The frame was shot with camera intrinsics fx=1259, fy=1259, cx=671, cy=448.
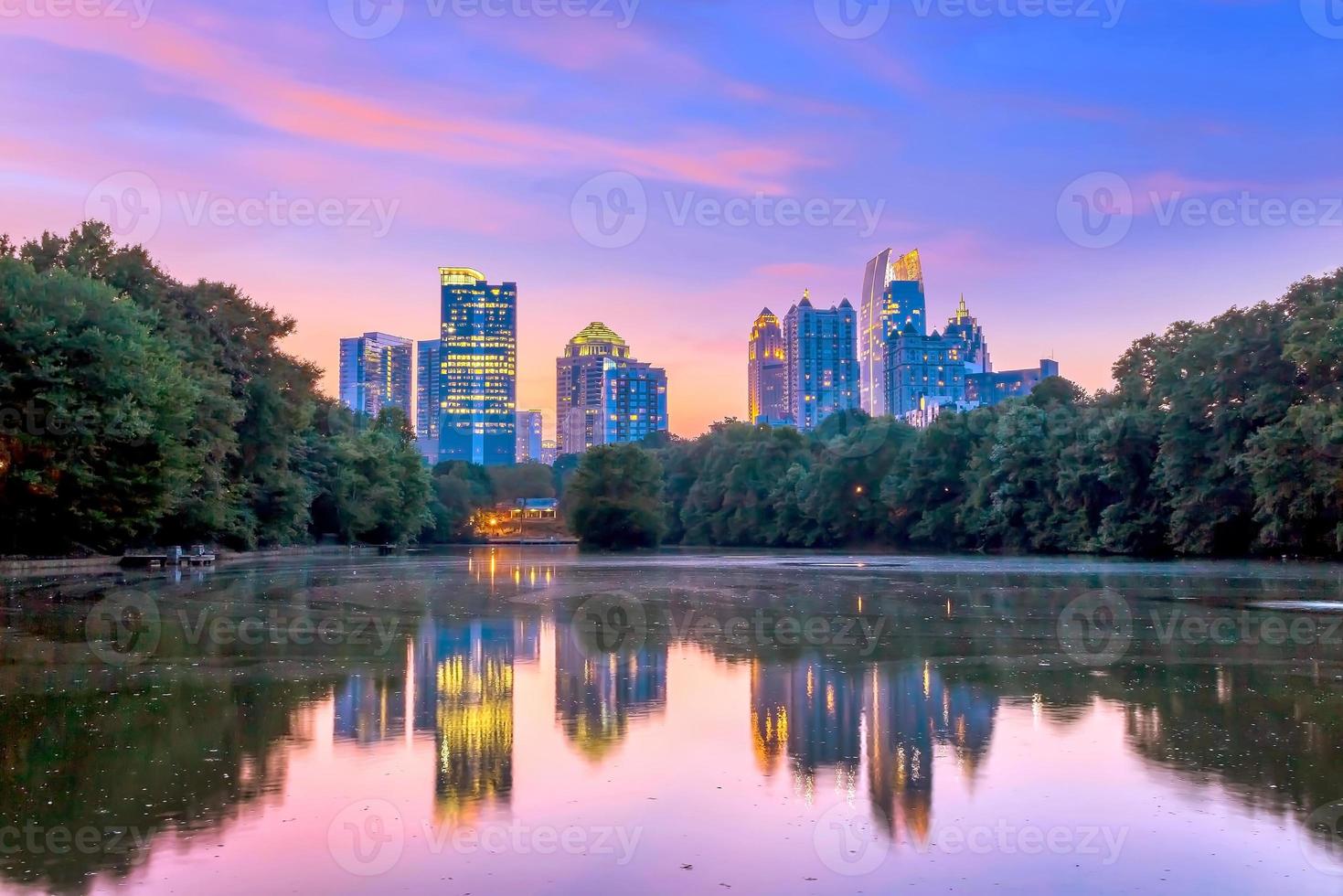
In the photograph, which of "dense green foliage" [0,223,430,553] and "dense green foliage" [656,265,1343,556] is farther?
"dense green foliage" [656,265,1343,556]

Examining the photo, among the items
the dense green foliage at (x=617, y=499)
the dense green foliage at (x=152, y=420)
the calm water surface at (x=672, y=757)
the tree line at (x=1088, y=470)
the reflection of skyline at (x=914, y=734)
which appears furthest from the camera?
the dense green foliage at (x=617, y=499)

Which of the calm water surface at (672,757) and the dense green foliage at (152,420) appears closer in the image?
the calm water surface at (672,757)

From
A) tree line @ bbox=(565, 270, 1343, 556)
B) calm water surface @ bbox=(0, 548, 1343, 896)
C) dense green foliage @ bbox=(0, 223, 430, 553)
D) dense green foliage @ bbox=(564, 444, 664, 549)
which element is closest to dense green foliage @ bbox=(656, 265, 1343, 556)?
tree line @ bbox=(565, 270, 1343, 556)

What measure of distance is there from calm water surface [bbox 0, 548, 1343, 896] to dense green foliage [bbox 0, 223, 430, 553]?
22.0 m

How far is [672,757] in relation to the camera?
10.2 metres

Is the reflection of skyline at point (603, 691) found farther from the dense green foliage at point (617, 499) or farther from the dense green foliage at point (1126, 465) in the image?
the dense green foliage at point (617, 499)

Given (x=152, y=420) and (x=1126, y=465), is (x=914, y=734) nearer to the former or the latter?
(x=152, y=420)

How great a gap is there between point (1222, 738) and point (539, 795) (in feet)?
19.5

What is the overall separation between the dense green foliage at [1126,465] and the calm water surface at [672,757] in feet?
118

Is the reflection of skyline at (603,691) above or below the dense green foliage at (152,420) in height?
below

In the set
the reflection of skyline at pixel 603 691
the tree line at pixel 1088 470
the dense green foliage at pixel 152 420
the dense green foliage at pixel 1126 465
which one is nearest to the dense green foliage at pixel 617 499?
the tree line at pixel 1088 470

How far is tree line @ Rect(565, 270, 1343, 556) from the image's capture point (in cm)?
5394

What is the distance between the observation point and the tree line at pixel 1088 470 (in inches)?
2124

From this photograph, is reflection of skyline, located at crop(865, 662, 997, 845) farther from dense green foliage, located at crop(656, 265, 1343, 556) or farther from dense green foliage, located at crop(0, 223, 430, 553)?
dense green foliage, located at crop(656, 265, 1343, 556)
